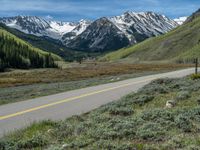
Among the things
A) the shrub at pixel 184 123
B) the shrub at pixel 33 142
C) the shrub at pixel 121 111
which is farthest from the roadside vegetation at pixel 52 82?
the shrub at pixel 184 123

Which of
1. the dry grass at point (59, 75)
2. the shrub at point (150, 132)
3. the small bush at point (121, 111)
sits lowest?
the dry grass at point (59, 75)

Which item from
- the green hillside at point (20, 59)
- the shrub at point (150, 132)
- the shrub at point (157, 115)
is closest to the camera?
the shrub at point (150, 132)

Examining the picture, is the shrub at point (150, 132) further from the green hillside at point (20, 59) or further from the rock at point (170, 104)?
the green hillside at point (20, 59)

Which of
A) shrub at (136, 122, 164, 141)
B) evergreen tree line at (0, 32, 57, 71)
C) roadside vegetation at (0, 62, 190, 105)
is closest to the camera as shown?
shrub at (136, 122, 164, 141)

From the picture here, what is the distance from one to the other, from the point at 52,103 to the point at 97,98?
10.5 feet

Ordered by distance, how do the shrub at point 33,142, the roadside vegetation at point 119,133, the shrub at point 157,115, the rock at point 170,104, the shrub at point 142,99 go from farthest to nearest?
the shrub at point 142,99 < the rock at point 170,104 < the shrub at point 157,115 < the shrub at point 33,142 < the roadside vegetation at point 119,133

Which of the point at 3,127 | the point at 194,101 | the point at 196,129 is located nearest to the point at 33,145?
the point at 3,127

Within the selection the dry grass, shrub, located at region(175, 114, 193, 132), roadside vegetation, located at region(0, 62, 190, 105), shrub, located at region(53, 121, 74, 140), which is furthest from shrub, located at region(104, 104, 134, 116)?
the dry grass

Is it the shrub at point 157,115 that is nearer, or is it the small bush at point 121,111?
the shrub at point 157,115

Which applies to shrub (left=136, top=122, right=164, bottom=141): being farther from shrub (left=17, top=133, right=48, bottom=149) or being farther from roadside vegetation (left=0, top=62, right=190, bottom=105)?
roadside vegetation (left=0, top=62, right=190, bottom=105)

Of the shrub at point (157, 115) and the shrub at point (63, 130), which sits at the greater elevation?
the shrub at point (157, 115)

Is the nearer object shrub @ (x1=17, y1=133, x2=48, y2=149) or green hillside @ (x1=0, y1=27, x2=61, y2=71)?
shrub @ (x1=17, y1=133, x2=48, y2=149)

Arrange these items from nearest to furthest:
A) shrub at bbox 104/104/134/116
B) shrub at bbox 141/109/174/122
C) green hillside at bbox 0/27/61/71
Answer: shrub at bbox 141/109/174/122, shrub at bbox 104/104/134/116, green hillside at bbox 0/27/61/71

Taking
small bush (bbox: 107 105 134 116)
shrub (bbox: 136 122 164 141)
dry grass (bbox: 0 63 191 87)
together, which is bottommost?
dry grass (bbox: 0 63 191 87)
